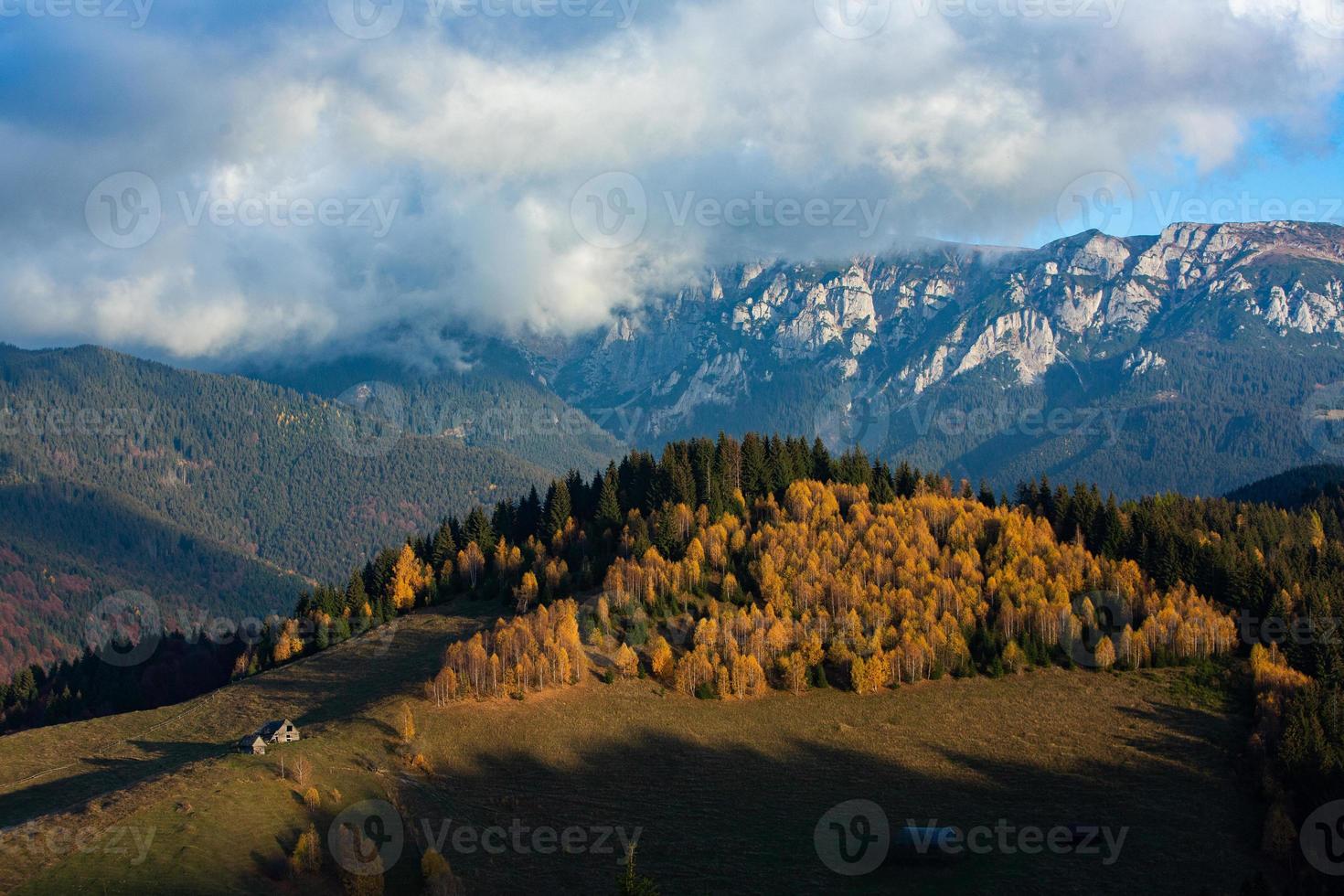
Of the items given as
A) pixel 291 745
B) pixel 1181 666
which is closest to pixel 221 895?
pixel 291 745

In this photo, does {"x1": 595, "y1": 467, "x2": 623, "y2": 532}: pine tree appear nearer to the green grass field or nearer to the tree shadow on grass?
the green grass field

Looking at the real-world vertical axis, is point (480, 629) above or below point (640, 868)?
above

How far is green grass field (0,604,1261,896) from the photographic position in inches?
3455

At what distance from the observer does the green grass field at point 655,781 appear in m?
87.8

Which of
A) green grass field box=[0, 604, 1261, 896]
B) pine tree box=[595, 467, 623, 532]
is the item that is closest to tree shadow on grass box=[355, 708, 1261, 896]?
green grass field box=[0, 604, 1261, 896]

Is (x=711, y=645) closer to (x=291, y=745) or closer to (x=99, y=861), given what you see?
(x=291, y=745)

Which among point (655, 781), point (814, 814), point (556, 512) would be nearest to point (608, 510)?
point (556, 512)

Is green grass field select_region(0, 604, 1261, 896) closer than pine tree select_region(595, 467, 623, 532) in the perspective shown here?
Yes

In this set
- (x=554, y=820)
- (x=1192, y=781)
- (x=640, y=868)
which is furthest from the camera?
(x=1192, y=781)

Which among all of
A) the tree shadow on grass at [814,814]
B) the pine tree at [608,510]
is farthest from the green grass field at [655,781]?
the pine tree at [608,510]

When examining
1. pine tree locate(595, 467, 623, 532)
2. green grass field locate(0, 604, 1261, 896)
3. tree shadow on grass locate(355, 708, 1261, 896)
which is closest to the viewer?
green grass field locate(0, 604, 1261, 896)

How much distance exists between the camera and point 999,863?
94688 mm

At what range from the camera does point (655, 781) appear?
110 metres

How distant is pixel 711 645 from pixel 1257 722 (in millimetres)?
60205
